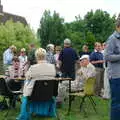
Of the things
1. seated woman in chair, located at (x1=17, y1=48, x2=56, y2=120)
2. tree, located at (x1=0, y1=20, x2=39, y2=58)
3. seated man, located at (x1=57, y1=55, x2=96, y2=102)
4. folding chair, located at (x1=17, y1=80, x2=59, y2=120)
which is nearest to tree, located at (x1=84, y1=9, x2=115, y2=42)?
tree, located at (x1=0, y1=20, x2=39, y2=58)

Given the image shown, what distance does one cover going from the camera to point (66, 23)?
221 ft

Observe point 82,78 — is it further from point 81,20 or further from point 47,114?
point 81,20

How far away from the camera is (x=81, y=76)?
1194cm

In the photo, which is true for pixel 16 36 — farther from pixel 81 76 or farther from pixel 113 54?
pixel 113 54

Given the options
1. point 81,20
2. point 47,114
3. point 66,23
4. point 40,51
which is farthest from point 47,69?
point 66,23

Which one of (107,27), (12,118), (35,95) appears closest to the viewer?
(35,95)

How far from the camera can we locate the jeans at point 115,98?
24.9 feet

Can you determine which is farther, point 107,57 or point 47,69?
point 47,69

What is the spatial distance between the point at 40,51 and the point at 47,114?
1.60 metres

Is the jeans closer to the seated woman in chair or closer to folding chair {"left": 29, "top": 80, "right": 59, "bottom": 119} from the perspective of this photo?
folding chair {"left": 29, "top": 80, "right": 59, "bottom": 119}

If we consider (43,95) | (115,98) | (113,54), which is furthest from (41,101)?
(113,54)

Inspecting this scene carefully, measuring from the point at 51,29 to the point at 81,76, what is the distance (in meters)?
46.7

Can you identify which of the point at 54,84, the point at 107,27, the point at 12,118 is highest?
the point at 107,27

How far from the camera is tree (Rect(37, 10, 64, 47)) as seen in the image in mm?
57844
